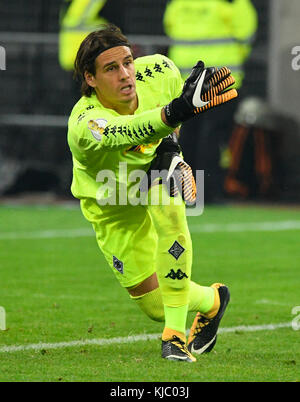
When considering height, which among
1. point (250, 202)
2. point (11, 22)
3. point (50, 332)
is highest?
point (11, 22)

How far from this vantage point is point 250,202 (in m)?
16.6

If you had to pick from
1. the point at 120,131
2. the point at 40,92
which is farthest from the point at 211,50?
the point at 120,131

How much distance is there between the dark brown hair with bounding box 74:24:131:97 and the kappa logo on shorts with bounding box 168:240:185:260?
3.21ft

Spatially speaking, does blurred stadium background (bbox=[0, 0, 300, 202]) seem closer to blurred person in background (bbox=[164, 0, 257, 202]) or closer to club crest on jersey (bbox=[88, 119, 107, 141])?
blurred person in background (bbox=[164, 0, 257, 202])

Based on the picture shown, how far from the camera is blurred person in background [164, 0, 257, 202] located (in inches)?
597

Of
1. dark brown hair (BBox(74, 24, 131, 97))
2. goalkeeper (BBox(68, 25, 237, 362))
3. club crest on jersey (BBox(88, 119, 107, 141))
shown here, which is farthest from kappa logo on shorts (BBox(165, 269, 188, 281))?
dark brown hair (BBox(74, 24, 131, 97))

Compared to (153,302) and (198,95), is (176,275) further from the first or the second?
(198,95)

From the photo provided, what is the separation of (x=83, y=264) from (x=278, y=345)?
401cm

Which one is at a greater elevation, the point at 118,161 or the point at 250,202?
the point at 118,161

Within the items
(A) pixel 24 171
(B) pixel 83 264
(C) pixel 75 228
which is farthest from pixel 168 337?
(A) pixel 24 171

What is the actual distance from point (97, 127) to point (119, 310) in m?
2.46

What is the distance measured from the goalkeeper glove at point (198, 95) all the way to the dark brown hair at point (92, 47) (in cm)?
82
